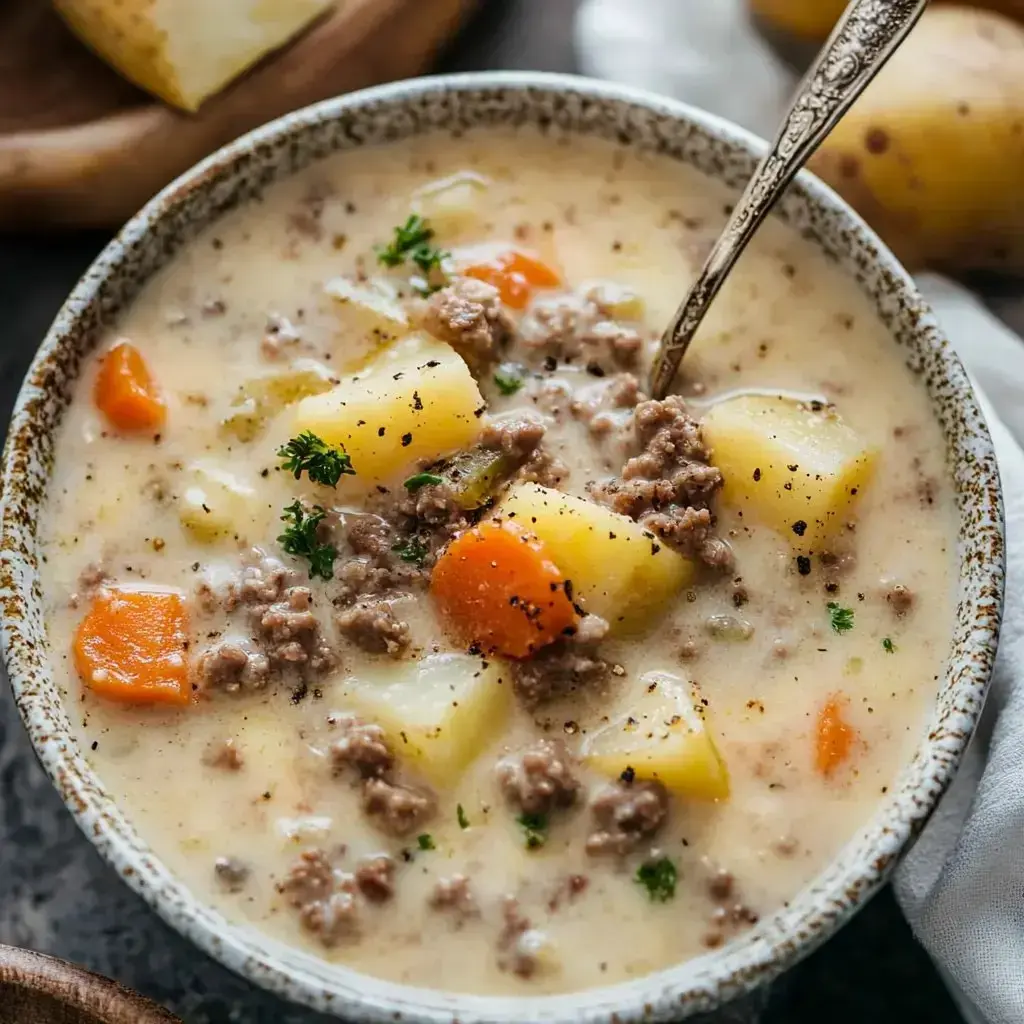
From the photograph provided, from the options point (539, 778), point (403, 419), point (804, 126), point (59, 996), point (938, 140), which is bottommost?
point (59, 996)

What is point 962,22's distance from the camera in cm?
360

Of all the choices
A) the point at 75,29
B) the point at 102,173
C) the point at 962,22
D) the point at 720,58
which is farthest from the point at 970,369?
the point at 75,29

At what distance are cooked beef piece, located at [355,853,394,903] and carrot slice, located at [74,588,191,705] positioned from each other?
1.55 feet

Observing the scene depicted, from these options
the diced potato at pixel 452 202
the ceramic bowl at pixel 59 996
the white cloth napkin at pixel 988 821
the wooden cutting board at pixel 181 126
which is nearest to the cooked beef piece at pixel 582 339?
the diced potato at pixel 452 202

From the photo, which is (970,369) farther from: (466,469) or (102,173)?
(102,173)

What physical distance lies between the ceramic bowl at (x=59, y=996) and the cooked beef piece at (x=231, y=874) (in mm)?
384

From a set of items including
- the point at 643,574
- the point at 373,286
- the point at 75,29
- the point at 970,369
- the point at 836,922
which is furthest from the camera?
the point at 75,29

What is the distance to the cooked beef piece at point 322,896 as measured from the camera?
2389 mm

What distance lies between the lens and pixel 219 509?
2.74 metres

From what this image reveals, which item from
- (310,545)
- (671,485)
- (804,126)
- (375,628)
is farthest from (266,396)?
(804,126)

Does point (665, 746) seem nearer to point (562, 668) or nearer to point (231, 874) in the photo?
point (562, 668)

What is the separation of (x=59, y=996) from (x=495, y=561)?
47.0 inches

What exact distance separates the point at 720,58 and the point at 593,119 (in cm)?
103

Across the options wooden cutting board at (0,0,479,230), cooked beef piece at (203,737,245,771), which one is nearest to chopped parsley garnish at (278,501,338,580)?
cooked beef piece at (203,737,245,771)
